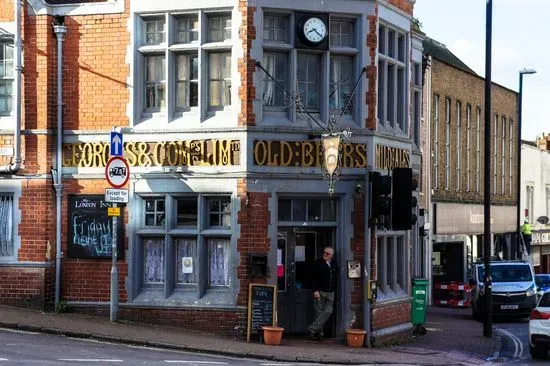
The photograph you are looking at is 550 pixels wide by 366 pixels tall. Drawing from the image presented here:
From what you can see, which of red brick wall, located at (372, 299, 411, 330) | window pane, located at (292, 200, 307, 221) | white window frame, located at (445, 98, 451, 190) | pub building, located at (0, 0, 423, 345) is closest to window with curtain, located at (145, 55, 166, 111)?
pub building, located at (0, 0, 423, 345)

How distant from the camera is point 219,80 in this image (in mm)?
23406

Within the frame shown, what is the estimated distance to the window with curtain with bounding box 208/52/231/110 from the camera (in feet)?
76.5

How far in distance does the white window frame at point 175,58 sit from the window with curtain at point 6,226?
3392 mm

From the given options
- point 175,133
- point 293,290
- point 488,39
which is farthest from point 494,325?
point 175,133

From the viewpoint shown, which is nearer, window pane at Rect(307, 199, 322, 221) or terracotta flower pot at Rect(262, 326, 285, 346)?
terracotta flower pot at Rect(262, 326, 285, 346)

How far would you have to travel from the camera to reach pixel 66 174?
24078mm

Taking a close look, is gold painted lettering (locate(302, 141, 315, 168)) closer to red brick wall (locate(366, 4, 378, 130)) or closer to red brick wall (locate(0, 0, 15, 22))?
red brick wall (locate(366, 4, 378, 130))

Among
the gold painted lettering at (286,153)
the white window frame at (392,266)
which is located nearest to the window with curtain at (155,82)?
the gold painted lettering at (286,153)

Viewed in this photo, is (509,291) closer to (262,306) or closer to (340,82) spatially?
(340,82)

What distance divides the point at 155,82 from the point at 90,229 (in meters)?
3.36

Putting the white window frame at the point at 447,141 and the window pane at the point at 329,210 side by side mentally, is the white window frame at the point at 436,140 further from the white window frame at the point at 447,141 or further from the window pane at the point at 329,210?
the window pane at the point at 329,210

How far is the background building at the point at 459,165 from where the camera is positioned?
148 ft

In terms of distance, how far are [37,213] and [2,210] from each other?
899mm

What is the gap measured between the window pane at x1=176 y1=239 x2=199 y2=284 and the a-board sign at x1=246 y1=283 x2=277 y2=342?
5.13 feet
